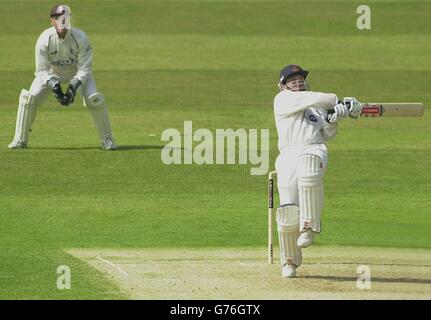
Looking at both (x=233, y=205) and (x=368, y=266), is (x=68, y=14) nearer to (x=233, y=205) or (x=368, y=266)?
(x=233, y=205)

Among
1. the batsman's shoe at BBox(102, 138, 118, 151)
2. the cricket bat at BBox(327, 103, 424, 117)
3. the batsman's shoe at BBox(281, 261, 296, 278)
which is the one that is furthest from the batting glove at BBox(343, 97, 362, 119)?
the batsman's shoe at BBox(102, 138, 118, 151)

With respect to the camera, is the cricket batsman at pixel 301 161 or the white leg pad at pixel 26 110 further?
the white leg pad at pixel 26 110

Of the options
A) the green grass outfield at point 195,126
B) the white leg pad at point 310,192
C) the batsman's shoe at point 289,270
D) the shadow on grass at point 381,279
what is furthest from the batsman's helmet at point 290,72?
the green grass outfield at point 195,126

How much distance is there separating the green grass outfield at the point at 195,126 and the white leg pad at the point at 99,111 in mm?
350

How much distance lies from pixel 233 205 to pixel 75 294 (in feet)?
16.3

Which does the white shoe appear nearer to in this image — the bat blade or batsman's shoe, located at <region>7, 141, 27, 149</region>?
batsman's shoe, located at <region>7, 141, 27, 149</region>

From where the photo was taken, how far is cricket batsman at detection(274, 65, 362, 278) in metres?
12.1

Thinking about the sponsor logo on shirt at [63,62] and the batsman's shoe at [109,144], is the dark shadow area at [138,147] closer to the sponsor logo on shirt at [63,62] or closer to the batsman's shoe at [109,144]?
the batsman's shoe at [109,144]

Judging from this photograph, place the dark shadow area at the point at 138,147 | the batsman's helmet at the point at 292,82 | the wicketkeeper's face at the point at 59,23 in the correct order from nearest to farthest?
1. the batsman's helmet at the point at 292,82
2. the wicketkeeper's face at the point at 59,23
3. the dark shadow area at the point at 138,147

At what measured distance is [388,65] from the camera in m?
28.2

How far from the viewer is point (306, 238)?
39.7 feet

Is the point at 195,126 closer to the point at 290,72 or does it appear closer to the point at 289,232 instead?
the point at 290,72

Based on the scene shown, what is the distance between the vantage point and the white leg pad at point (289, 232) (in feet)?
40.2
